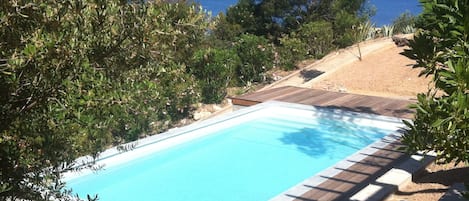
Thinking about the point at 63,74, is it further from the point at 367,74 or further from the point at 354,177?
the point at 367,74

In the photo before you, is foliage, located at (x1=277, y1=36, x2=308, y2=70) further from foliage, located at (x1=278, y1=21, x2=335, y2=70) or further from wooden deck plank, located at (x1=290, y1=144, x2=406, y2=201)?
wooden deck plank, located at (x1=290, y1=144, x2=406, y2=201)

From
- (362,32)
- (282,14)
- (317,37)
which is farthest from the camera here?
(282,14)

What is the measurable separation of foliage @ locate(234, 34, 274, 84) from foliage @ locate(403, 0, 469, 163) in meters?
10.9

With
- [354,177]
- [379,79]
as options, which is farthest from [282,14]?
[354,177]

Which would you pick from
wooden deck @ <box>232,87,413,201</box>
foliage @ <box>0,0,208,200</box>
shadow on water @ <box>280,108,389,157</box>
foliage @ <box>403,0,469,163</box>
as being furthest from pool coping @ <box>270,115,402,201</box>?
foliage @ <box>0,0,208,200</box>

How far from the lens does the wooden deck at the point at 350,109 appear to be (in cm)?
659

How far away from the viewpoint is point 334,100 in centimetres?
1228

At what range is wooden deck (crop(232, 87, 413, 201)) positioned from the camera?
6586 millimetres

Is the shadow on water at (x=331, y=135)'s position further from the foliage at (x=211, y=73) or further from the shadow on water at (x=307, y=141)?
the foliage at (x=211, y=73)

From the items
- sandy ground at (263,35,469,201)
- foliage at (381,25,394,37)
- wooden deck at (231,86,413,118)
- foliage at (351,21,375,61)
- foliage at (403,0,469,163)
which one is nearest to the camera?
foliage at (403,0,469,163)

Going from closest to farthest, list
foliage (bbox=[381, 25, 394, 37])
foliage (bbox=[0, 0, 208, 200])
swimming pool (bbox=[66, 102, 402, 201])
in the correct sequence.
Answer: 1. foliage (bbox=[0, 0, 208, 200])
2. swimming pool (bbox=[66, 102, 402, 201])
3. foliage (bbox=[381, 25, 394, 37])

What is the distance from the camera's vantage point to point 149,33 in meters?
2.92

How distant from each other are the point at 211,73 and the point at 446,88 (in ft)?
34.3

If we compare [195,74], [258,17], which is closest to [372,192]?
[195,74]
